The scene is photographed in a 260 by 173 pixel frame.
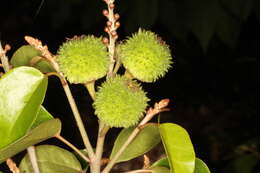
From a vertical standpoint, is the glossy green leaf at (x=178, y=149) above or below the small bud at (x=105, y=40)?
below

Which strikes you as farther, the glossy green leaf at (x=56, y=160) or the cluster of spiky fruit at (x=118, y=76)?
the glossy green leaf at (x=56, y=160)

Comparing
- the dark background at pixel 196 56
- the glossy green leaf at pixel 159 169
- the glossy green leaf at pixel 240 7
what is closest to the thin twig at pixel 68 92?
the glossy green leaf at pixel 159 169

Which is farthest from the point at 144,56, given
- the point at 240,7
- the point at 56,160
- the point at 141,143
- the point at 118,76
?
the point at 240,7

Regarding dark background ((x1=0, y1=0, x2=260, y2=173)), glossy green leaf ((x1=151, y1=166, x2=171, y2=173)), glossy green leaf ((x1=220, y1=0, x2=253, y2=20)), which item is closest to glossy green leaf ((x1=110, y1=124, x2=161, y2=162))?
glossy green leaf ((x1=151, y1=166, x2=171, y2=173))

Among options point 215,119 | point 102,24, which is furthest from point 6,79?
point 215,119

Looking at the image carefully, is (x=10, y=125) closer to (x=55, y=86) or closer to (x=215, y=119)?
(x=55, y=86)

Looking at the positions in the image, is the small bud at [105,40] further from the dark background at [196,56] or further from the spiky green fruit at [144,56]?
the dark background at [196,56]

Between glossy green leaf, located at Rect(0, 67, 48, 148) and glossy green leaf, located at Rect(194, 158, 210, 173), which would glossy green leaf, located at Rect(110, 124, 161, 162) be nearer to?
glossy green leaf, located at Rect(194, 158, 210, 173)
